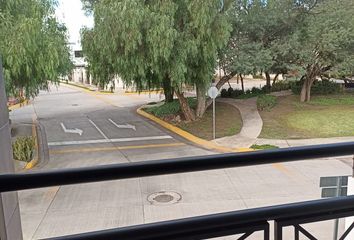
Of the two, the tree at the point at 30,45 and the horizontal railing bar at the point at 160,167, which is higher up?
the tree at the point at 30,45

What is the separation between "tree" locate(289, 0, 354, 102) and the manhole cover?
5.27 metres

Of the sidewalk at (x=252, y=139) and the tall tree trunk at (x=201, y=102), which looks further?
the tall tree trunk at (x=201, y=102)

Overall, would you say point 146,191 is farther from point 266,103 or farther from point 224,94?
point 224,94

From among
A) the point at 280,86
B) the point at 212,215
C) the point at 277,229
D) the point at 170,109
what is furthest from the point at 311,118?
the point at 212,215

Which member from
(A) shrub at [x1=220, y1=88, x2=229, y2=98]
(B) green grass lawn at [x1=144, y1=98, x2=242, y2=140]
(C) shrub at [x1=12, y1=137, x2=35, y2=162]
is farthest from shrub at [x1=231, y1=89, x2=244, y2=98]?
(C) shrub at [x1=12, y1=137, x2=35, y2=162]

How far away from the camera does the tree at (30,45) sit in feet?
14.6

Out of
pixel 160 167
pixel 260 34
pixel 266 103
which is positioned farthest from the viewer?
pixel 266 103

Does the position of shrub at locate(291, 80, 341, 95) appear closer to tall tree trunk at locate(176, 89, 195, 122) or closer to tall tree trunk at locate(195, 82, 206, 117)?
tall tree trunk at locate(195, 82, 206, 117)

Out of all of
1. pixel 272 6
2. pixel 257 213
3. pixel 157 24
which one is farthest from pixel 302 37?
pixel 257 213

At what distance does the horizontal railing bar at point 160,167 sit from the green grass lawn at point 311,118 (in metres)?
6.00

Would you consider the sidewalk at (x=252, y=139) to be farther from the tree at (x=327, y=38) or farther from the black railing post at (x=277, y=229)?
the black railing post at (x=277, y=229)

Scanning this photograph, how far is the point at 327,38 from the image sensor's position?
758cm

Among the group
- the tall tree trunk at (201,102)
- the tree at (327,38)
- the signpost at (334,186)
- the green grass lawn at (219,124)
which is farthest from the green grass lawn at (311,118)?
the signpost at (334,186)

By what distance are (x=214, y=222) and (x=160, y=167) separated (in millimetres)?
139
